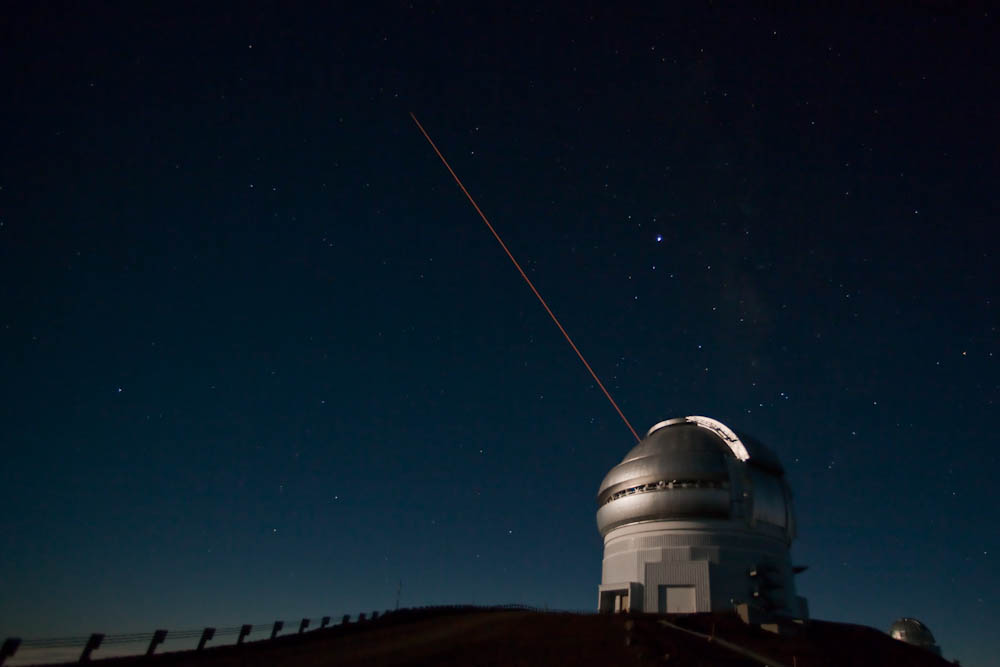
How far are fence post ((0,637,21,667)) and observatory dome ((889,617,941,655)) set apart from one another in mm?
78645

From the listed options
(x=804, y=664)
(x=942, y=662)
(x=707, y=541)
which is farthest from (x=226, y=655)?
(x=942, y=662)

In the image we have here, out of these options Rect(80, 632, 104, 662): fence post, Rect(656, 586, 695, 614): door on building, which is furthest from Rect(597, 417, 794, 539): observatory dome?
Rect(80, 632, 104, 662): fence post

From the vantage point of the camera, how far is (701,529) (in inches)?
1243

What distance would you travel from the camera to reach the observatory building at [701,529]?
30.5m

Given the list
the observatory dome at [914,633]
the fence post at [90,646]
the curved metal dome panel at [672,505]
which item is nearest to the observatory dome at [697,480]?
the curved metal dome panel at [672,505]

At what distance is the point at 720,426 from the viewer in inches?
1400

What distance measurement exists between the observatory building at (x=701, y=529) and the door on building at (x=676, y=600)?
0.05m

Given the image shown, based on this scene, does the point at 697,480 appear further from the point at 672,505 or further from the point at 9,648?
the point at 9,648

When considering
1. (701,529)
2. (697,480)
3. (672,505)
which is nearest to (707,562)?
(701,529)

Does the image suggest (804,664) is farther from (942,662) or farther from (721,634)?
(942,662)

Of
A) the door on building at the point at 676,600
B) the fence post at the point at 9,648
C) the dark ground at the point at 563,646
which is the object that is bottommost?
the fence post at the point at 9,648

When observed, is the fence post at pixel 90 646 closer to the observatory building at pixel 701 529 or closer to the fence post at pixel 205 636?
the fence post at pixel 205 636

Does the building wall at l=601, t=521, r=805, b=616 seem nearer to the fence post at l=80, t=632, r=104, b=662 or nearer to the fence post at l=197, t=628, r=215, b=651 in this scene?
the fence post at l=197, t=628, r=215, b=651

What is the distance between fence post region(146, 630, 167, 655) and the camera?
755 inches
